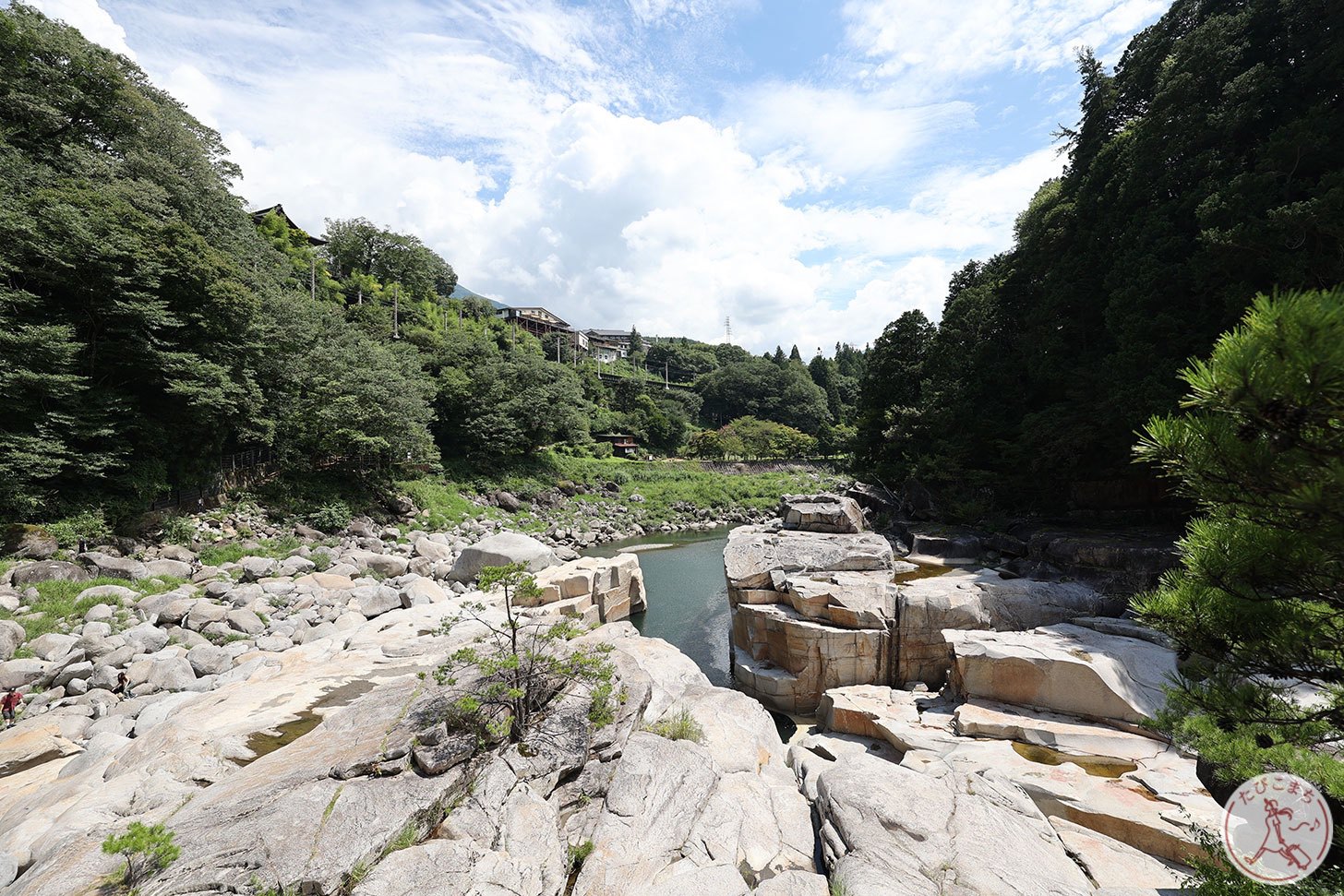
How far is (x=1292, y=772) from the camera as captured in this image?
318cm

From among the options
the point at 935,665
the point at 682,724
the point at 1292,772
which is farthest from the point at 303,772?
the point at 935,665

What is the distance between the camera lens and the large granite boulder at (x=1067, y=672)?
31.4 ft

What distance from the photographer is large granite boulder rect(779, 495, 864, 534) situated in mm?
20297

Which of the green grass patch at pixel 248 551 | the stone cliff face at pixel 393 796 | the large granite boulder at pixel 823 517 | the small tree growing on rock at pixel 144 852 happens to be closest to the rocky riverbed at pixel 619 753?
the stone cliff face at pixel 393 796

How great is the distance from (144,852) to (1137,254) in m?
24.3

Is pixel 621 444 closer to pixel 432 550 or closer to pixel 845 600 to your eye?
pixel 432 550

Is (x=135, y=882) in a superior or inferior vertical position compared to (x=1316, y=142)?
inferior

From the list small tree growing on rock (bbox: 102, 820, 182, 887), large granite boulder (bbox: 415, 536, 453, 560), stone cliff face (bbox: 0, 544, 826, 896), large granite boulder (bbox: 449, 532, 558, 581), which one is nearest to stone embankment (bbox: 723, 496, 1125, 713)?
stone cliff face (bbox: 0, 544, 826, 896)

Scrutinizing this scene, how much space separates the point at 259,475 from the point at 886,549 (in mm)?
25686

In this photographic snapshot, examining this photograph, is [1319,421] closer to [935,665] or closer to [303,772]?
[303,772]

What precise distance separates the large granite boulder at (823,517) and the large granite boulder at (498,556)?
9697mm

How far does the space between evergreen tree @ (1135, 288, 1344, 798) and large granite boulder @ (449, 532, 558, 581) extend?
56.3ft

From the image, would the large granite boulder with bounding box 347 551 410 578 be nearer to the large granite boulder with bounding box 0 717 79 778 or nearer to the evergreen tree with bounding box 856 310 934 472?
the large granite boulder with bounding box 0 717 79 778

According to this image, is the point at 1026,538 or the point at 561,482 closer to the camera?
the point at 1026,538
